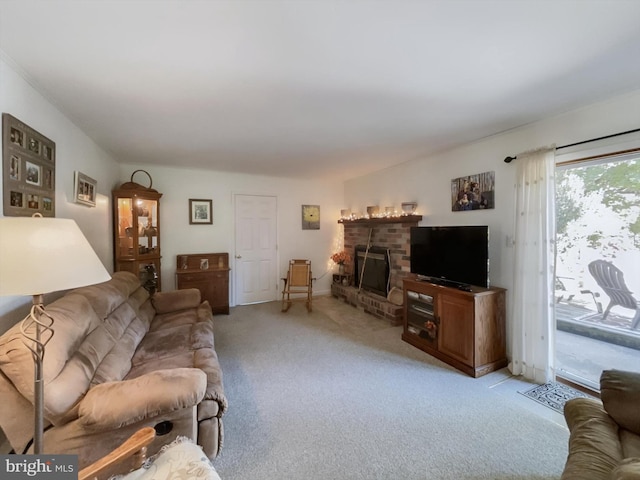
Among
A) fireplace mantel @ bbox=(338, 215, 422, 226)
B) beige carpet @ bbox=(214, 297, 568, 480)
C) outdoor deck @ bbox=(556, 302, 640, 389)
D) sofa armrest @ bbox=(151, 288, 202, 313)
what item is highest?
fireplace mantel @ bbox=(338, 215, 422, 226)

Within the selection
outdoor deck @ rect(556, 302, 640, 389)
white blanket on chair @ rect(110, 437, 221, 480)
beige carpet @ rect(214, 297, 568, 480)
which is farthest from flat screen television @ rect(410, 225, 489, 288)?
white blanket on chair @ rect(110, 437, 221, 480)

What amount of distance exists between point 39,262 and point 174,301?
241 centimetres

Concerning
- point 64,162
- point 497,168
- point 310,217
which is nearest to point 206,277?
point 310,217

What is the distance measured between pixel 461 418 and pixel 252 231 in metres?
4.14

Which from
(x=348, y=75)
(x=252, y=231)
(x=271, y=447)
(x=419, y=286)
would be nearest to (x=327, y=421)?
(x=271, y=447)

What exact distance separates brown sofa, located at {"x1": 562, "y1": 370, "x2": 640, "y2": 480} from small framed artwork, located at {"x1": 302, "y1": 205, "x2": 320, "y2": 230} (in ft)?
14.9

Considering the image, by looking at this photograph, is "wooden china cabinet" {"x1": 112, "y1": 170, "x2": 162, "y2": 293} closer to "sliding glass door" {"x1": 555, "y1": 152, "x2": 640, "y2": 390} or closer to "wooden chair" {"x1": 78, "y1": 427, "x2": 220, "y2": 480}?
"wooden chair" {"x1": 78, "y1": 427, "x2": 220, "y2": 480}

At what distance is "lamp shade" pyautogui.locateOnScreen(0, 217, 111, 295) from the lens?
0.95 metres

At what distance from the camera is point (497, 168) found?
2941 millimetres

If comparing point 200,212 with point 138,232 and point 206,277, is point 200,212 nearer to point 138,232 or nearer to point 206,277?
point 138,232

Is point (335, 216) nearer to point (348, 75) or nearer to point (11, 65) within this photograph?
point (348, 75)

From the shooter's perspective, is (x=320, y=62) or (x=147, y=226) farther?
(x=147, y=226)

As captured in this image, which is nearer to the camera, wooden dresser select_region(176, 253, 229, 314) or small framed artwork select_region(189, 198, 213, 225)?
wooden dresser select_region(176, 253, 229, 314)

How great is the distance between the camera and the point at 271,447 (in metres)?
1.77
